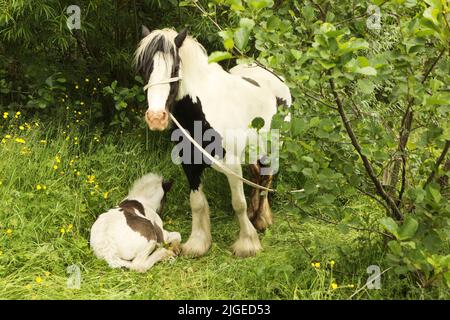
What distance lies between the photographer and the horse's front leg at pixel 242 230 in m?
4.48

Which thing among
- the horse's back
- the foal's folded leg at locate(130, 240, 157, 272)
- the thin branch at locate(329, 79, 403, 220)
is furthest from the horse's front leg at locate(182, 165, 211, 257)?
the thin branch at locate(329, 79, 403, 220)

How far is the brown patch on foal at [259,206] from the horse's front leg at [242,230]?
0.59 m

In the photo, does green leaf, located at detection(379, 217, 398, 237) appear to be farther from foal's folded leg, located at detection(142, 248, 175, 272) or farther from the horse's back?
the horse's back

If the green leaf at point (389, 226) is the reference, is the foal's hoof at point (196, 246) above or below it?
below

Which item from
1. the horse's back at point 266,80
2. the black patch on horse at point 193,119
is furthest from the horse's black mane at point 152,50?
the horse's back at point 266,80

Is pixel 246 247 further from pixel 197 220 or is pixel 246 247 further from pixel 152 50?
pixel 152 50

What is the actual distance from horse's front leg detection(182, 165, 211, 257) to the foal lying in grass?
0.14 metres

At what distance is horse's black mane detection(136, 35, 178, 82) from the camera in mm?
3867

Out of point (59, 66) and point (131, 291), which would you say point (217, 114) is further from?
point (59, 66)

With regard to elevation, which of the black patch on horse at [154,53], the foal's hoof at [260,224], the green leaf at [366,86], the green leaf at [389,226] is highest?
the green leaf at [366,86]

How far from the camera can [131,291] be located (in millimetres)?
3764

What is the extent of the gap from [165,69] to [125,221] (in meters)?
1.30

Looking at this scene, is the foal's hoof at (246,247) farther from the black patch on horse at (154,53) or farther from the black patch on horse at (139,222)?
the black patch on horse at (154,53)

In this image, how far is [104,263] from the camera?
13.6 ft
